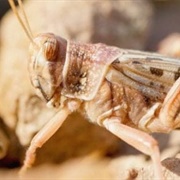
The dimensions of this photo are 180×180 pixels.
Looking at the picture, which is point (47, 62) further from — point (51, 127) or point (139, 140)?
point (139, 140)

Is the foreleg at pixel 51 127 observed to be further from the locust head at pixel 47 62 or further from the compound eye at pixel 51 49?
the compound eye at pixel 51 49

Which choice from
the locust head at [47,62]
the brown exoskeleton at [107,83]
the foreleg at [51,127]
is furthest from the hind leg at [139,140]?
the locust head at [47,62]

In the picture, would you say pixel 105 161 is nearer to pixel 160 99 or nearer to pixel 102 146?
pixel 102 146

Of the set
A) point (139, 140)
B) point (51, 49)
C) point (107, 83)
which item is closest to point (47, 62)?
point (51, 49)

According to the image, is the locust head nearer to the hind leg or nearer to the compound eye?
the compound eye

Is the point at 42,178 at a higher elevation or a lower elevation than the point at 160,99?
lower

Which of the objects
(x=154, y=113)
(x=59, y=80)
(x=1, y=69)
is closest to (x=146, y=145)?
(x=154, y=113)

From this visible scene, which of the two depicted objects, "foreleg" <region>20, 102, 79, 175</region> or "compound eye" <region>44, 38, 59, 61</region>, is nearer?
"compound eye" <region>44, 38, 59, 61</region>

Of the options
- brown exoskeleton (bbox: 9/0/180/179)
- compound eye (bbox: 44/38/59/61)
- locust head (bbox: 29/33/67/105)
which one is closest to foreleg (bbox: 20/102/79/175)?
brown exoskeleton (bbox: 9/0/180/179)
